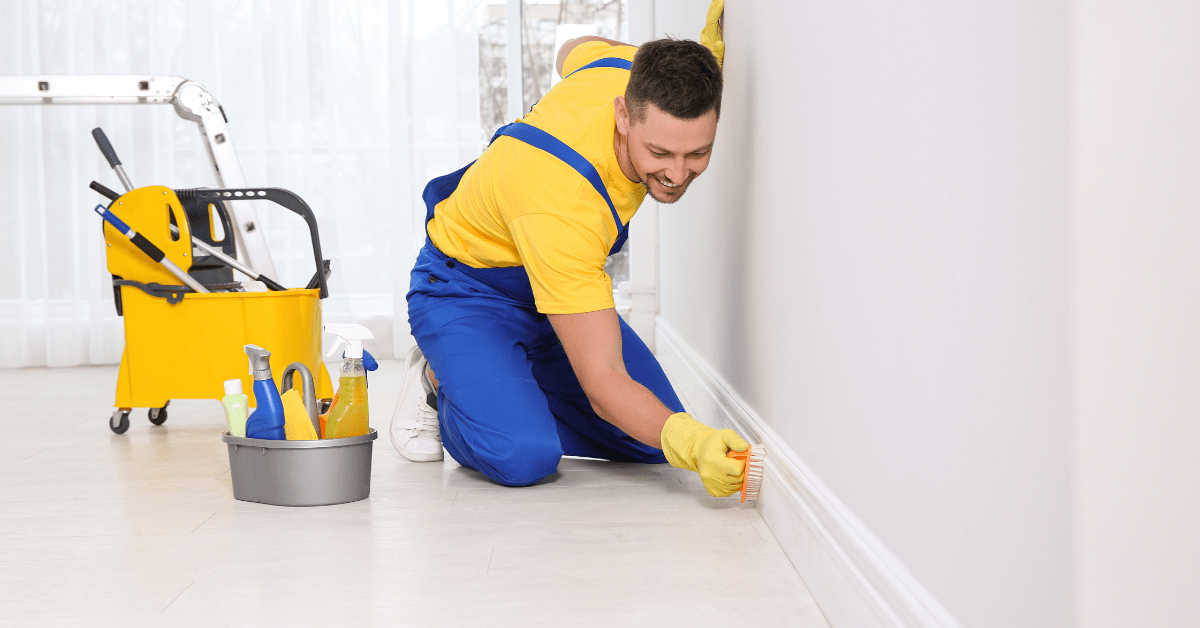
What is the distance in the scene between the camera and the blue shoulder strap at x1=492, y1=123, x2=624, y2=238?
1.44m

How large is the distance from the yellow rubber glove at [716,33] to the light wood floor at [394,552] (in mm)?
807

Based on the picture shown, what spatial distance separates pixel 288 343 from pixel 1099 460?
185 centimetres

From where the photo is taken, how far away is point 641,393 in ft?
4.67

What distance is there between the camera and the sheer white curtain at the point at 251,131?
325 cm

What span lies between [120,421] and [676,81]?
1.53 meters

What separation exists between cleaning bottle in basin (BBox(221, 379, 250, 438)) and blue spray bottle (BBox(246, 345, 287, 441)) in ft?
0.15

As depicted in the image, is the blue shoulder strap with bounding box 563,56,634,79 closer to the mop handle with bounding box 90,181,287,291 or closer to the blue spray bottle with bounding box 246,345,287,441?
the blue spray bottle with bounding box 246,345,287,441

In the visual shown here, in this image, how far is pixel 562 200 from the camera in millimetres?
1425

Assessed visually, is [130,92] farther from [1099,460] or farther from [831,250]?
[1099,460]

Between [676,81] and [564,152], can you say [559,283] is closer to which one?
[564,152]

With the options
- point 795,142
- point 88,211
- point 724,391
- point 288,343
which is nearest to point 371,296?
point 88,211

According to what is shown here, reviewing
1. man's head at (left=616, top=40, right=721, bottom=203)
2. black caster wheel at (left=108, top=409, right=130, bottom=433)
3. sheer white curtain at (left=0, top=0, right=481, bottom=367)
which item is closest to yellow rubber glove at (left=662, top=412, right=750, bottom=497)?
man's head at (left=616, top=40, right=721, bottom=203)

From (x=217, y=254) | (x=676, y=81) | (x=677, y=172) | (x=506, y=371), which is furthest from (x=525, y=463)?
(x=217, y=254)

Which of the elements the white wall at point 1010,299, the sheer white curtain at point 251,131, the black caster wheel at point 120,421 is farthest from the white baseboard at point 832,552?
the sheer white curtain at point 251,131
